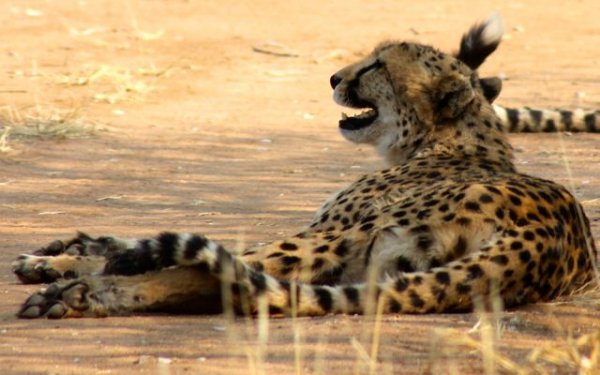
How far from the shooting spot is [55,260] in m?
5.25

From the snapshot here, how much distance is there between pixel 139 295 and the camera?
4.64 m

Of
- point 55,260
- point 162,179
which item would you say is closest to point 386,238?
point 55,260

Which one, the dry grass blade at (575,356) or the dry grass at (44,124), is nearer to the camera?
the dry grass blade at (575,356)

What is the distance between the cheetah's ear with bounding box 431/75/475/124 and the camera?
5836 mm

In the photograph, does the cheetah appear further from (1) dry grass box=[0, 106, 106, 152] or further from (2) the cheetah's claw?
(1) dry grass box=[0, 106, 106, 152]

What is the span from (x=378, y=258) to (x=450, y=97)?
4.20ft

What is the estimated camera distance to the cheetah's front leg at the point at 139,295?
4.61 meters

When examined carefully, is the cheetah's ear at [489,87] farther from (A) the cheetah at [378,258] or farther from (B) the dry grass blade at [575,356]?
(B) the dry grass blade at [575,356]

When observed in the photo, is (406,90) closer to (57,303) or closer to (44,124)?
(57,303)

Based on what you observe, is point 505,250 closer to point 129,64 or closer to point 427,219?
point 427,219

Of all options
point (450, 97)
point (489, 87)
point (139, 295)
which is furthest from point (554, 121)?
point (139, 295)

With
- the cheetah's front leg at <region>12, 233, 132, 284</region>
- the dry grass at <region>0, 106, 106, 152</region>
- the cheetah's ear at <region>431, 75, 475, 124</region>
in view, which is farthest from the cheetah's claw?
the dry grass at <region>0, 106, 106, 152</region>

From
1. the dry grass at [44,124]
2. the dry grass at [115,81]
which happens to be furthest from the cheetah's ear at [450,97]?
the dry grass at [115,81]

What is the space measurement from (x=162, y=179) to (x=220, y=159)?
685 millimetres
